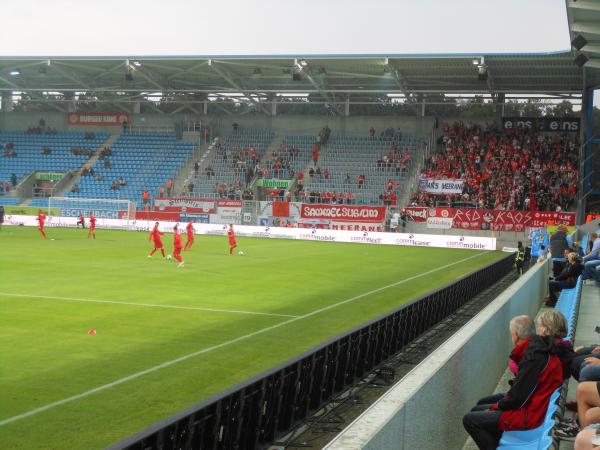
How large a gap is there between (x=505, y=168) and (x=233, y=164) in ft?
66.6

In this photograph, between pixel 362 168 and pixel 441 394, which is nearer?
pixel 441 394

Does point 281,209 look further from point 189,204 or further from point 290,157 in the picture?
point 290,157

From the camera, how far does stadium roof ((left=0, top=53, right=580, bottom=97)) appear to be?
49.2 m

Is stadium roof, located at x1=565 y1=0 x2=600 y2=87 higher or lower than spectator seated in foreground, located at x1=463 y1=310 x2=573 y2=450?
higher

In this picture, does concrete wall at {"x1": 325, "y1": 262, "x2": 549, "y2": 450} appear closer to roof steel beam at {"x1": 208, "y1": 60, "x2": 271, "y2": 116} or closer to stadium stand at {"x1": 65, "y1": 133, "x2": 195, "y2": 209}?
roof steel beam at {"x1": 208, "y1": 60, "x2": 271, "y2": 116}

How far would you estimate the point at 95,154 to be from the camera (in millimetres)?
64875

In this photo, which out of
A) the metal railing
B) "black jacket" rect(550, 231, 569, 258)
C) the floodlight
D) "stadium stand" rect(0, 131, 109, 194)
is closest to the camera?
the metal railing

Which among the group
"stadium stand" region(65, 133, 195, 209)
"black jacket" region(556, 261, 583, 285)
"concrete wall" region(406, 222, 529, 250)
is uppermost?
"stadium stand" region(65, 133, 195, 209)

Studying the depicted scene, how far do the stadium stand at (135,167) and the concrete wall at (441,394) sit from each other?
163 feet

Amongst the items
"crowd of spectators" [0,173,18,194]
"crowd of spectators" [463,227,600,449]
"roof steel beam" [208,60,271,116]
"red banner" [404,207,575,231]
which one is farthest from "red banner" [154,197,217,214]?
"crowd of spectators" [463,227,600,449]

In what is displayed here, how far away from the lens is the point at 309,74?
175 ft

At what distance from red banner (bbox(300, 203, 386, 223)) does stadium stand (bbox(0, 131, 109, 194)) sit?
21843mm

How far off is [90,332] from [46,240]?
83.4ft

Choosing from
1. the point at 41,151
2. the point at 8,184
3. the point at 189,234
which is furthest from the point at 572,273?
the point at 41,151
